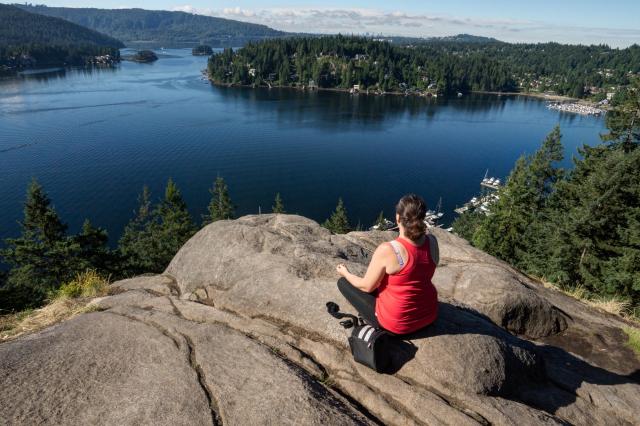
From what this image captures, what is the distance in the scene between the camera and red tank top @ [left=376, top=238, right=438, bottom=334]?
18.8ft

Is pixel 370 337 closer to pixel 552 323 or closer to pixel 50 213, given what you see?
pixel 552 323

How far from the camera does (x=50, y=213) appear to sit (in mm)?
32938

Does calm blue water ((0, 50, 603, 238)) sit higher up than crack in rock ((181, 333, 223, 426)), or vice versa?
crack in rock ((181, 333, 223, 426))

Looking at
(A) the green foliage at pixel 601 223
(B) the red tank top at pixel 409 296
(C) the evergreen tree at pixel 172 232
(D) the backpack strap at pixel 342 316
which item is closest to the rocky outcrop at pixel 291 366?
(D) the backpack strap at pixel 342 316

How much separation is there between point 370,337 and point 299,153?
3864 inches

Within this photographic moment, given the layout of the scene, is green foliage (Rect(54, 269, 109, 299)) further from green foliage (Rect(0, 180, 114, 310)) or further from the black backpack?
green foliage (Rect(0, 180, 114, 310))

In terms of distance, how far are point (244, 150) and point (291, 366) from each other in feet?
328

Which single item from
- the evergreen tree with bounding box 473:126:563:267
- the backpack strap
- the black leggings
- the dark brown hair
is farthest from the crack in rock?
the evergreen tree with bounding box 473:126:563:267

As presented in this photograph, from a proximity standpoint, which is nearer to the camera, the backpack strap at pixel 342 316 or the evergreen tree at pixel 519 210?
the backpack strap at pixel 342 316

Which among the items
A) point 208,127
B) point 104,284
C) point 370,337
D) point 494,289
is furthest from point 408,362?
point 208,127

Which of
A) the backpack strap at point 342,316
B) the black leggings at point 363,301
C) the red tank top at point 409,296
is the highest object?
the red tank top at point 409,296

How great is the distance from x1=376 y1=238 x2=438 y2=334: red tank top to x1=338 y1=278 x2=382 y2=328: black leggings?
0.53 feet

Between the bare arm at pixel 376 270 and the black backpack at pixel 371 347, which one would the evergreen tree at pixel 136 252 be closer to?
the black backpack at pixel 371 347

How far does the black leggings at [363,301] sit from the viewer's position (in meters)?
6.58
